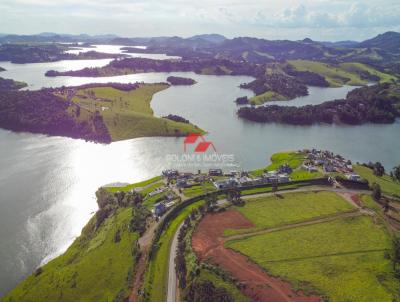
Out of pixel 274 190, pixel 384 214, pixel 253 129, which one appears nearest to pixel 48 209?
pixel 274 190

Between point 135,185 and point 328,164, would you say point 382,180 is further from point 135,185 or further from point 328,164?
point 135,185

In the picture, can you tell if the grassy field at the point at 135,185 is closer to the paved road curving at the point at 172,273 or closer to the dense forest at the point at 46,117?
the paved road curving at the point at 172,273

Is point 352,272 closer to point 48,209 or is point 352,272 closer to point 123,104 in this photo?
point 48,209

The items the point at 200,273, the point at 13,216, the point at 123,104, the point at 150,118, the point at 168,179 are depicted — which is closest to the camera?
the point at 200,273

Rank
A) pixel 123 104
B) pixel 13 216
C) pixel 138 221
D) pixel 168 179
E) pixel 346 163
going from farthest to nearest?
1. pixel 123 104
2. pixel 346 163
3. pixel 168 179
4. pixel 13 216
5. pixel 138 221

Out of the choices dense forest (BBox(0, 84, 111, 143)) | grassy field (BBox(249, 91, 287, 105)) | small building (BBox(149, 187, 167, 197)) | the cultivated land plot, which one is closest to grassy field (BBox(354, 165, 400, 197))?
the cultivated land plot

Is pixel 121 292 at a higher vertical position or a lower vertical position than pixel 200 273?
lower
